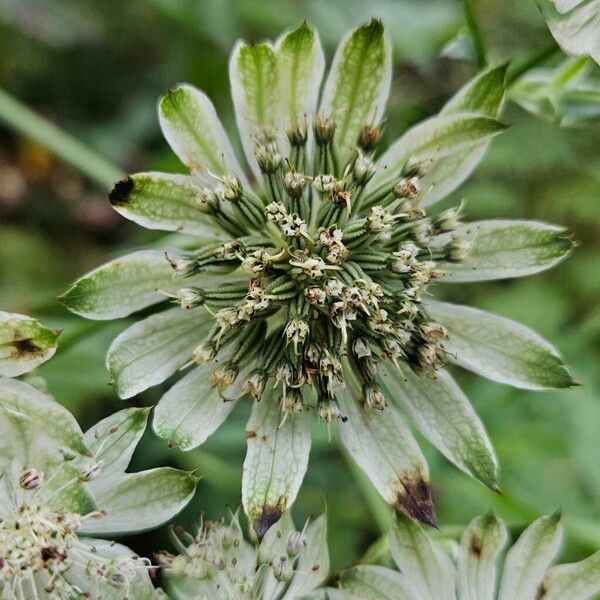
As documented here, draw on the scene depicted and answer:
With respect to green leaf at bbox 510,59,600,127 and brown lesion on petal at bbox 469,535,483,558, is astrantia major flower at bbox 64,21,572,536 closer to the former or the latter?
brown lesion on petal at bbox 469,535,483,558

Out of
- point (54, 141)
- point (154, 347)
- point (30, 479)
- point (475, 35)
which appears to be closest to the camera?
point (30, 479)

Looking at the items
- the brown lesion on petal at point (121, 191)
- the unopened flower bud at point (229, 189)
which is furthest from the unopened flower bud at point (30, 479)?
the unopened flower bud at point (229, 189)

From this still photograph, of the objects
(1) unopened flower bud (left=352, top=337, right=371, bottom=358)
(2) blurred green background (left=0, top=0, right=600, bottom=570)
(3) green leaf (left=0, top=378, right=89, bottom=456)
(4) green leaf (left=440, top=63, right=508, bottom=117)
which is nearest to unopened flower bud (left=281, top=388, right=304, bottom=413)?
(1) unopened flower bud (left=352, top=337, right=371, bottom=358)

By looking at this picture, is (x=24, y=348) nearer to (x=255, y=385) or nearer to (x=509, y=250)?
(x=255, y=385)

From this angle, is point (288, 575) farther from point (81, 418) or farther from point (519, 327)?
point (81, 418)

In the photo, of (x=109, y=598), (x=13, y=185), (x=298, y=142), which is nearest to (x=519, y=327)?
(x=298, y=142)

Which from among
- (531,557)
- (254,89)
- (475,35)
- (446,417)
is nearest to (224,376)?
(446,417)
